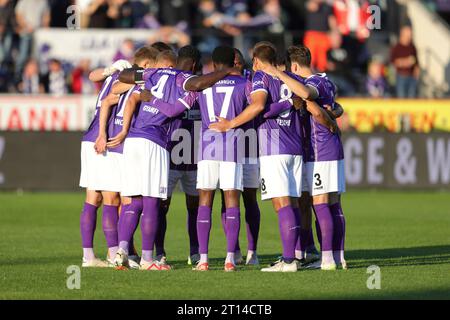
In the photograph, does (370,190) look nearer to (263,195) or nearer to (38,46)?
(38,46)

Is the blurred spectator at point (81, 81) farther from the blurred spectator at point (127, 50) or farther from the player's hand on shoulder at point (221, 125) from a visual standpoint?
the player's hand on shoulder at point (221, 125)

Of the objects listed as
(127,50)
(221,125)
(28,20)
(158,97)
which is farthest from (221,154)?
(28,20)

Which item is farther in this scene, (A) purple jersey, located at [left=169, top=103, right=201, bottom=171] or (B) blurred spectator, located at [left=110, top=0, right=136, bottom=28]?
(B) blurred spectator, located at [left=110, top=0, right=136, bottom=28]

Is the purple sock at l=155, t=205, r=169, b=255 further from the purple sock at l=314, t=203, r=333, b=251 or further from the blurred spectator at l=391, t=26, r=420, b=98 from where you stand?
the blurred spectator at l=391, t=26, r=420, b=98

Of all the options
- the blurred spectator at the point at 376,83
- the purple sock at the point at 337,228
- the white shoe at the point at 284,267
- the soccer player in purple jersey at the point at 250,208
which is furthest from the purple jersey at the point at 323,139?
the blurred spectator at the point at 376,83

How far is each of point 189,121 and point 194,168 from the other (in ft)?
1.91

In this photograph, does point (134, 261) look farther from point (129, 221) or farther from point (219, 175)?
point (219, 175)

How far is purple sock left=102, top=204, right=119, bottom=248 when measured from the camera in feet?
43.1

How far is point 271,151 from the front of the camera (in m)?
12.5

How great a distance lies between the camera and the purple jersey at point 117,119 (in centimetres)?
1298

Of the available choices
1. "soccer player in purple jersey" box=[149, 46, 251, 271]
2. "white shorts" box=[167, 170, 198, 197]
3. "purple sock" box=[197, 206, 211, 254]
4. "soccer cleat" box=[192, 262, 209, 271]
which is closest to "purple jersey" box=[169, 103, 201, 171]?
"white shorts" box=[167, 170, 198, 197]

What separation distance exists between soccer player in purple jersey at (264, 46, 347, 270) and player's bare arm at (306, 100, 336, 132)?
124 millimetres

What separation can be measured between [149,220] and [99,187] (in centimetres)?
95
